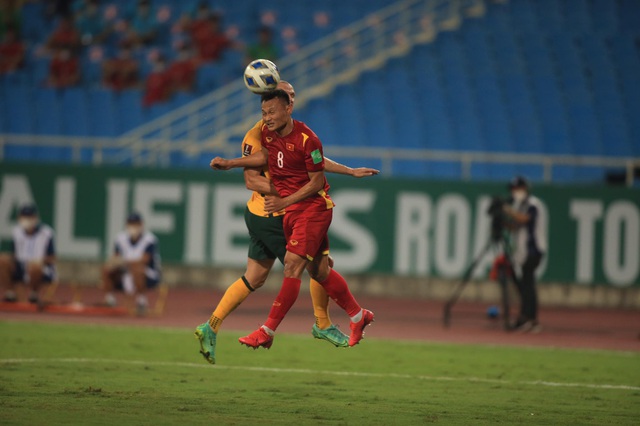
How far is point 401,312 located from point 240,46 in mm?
8393

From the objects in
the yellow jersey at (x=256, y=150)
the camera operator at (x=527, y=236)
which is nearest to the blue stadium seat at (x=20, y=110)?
the camera operator at (x=527, y=236)

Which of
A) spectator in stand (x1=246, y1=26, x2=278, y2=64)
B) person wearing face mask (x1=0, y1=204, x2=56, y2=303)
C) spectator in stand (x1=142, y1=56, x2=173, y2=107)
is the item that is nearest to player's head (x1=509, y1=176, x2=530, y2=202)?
person wearing face mask (x1=0, y1=204, x2=56, y2=303)

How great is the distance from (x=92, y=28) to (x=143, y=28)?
1.28 metres

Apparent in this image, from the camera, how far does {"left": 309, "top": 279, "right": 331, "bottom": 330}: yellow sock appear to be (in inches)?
426

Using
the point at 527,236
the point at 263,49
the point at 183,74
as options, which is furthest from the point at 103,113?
the point at 527,236

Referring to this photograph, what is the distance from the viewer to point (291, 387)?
1127 cm

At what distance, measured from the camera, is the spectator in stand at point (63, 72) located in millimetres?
26719

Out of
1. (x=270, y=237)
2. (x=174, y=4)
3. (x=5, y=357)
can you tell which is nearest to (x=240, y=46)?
(x=174, y=4)

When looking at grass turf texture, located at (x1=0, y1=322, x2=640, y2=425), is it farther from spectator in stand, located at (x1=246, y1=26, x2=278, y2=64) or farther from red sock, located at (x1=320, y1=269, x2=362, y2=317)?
spectator in stand, located at (x1=246, y1=26, x2=278, y2=64)

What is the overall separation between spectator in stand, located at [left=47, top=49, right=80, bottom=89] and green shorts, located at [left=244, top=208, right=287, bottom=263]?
17.0 metres

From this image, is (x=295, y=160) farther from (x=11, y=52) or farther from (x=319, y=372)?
(x=11, y=52)

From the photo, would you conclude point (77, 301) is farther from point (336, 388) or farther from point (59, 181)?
point (336, 388)

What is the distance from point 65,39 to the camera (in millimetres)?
27266

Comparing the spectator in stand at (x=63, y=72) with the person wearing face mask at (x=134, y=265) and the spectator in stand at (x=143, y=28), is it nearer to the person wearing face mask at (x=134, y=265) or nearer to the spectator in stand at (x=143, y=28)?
the spectator in stand at (x=143, y=28)
